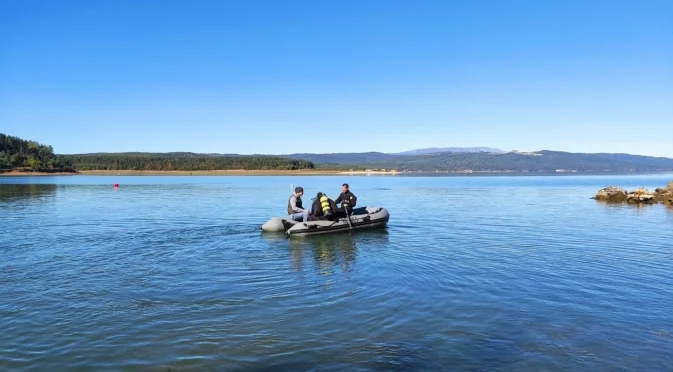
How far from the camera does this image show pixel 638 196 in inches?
1341

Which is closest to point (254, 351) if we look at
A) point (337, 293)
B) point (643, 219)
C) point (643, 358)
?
point (337, 293)

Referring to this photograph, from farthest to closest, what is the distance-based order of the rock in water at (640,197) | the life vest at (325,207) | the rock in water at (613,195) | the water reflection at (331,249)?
the rock in water at (613,195)
the rock in water at (640,197)
the life vest at (325,207)
the water reflection at (331,249)

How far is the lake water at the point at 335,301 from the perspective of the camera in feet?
22.4

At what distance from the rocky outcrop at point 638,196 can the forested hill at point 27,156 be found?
12489 cm

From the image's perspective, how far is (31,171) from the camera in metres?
122

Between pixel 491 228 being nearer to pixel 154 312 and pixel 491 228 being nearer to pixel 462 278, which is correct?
pixel 462 278

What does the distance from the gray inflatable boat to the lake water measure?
0.45 m

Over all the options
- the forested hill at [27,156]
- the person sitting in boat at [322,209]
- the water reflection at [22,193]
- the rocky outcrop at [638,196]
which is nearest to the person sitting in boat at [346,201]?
the person sitting in boat at [322,209]

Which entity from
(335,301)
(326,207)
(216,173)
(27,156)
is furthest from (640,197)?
(27,156)

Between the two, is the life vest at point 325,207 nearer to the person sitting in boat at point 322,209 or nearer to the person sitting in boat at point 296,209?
the person sitting in boat at point 322,209

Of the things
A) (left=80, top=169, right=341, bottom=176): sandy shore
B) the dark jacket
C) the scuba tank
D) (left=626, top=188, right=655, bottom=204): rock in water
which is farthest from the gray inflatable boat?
(left=80, top=169, right=341, bottom=176): sandy shore

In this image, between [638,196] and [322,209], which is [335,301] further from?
[638,196]

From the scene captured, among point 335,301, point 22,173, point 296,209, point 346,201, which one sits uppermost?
point 22,173

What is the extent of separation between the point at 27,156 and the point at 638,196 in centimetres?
13732
